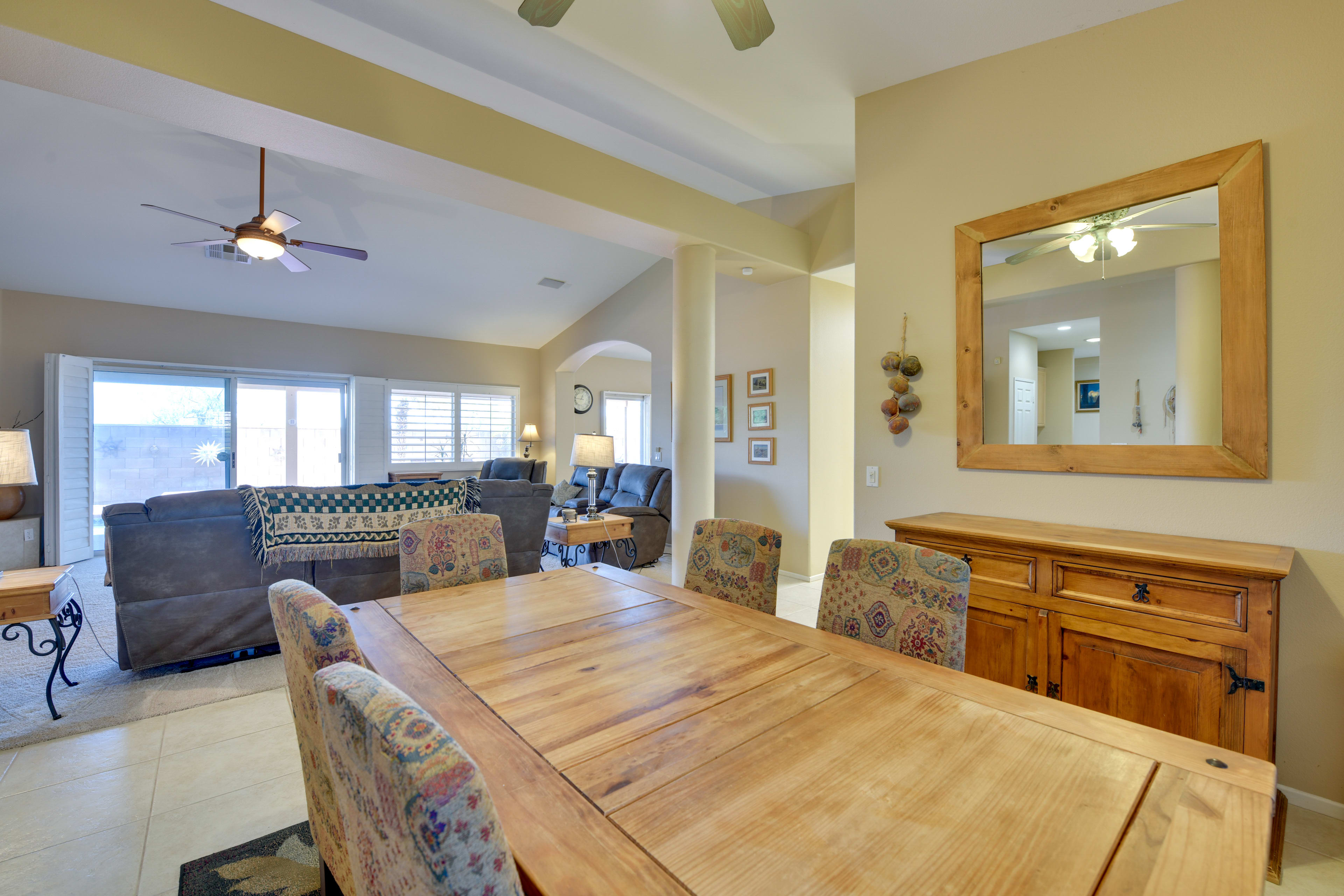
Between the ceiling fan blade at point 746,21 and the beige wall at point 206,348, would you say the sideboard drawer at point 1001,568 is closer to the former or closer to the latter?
the ceiling fan blade at point 746,21

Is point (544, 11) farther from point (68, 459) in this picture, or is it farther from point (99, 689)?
point (68, 459)

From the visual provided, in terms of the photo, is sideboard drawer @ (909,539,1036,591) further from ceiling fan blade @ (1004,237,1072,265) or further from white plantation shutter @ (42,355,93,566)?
white plantation shutter @ (42,355,93,566)

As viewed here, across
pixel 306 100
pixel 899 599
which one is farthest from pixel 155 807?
pixel 306 100

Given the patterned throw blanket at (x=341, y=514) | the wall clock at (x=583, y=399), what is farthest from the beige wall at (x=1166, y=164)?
the wall clock at (x=583, y=399)

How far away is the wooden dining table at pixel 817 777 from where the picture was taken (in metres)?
0.65

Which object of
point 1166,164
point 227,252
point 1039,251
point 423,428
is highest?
point 227,252

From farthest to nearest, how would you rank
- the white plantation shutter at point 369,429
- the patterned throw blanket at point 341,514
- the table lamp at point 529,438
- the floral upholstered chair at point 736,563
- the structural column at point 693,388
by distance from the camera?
the table lamp at point 529,438
the white plantation shutter at point 369,429
the structural column at point 693,388
the patterned throw blanket at point 341,514
the floral upholstered chair at point 736,563

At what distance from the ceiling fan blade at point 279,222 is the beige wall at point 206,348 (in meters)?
3.46

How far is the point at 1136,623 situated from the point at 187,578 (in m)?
4.01

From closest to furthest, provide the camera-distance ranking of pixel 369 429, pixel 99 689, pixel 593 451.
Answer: pixel 99 689
pixel 593 451
pixel 369 429

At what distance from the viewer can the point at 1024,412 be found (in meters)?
2.51

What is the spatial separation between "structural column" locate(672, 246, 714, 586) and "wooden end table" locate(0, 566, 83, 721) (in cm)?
300

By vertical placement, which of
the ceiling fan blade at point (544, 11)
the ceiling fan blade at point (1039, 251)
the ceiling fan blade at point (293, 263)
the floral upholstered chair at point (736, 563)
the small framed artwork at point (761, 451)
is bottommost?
the floral upholstered chair at point (736, 563)

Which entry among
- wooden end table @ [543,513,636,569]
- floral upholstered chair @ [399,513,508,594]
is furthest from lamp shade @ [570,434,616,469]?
floral upholstered chair @ [399,513,508,594]
